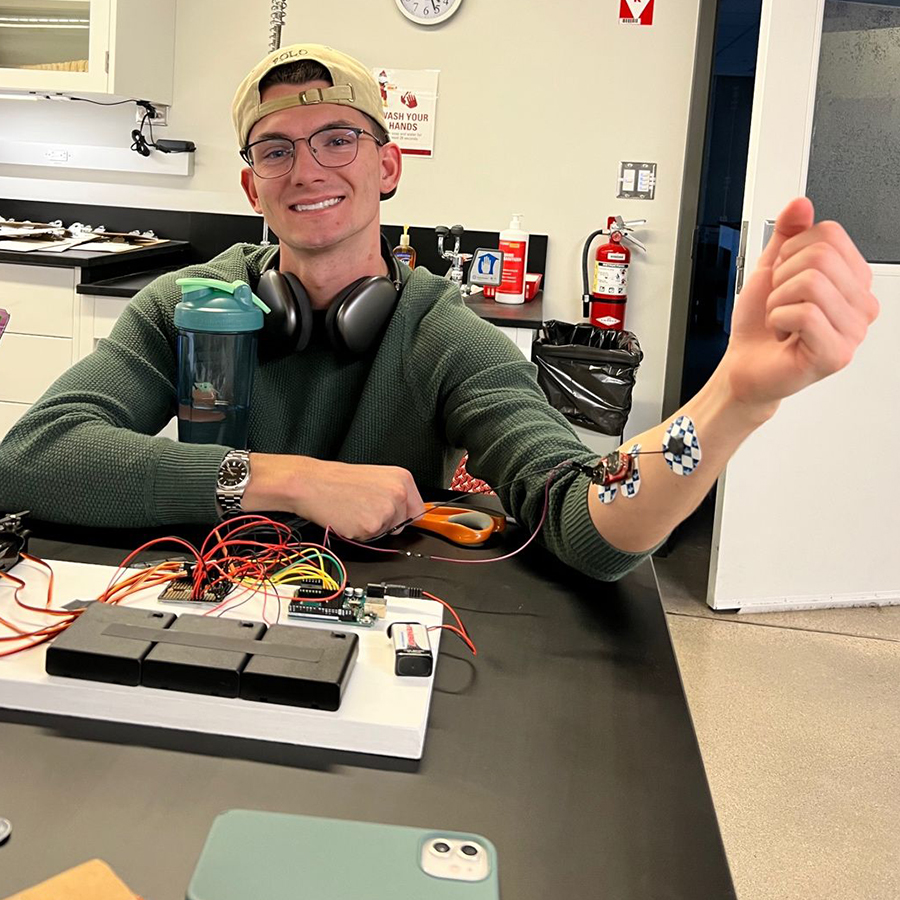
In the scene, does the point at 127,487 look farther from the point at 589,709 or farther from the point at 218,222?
the point at 218,222

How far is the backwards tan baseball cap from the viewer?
56.2 inches

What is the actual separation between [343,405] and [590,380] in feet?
6.04

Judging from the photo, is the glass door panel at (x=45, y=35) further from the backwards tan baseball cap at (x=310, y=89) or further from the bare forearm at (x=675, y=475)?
the bare forearm at (x=675, y=475)

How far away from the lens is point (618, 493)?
3.51 ft

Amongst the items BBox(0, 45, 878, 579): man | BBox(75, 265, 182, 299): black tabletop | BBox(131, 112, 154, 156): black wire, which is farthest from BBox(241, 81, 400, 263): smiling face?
BBox(131, 112, 154, 156): black wire

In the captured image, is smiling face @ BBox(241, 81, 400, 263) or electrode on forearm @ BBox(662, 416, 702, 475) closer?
electrode on forearm @ BBox(662, 416, 702, 475)

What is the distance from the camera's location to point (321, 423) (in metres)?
1.51

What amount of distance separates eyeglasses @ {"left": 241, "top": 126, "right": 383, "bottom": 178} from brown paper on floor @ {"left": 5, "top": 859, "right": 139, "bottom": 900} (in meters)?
1.08

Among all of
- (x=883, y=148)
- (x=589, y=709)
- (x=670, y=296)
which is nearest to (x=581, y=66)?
(x=670, y=296)

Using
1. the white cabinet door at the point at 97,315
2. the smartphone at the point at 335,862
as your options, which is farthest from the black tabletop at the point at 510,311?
the smartphone at the point at 335,862

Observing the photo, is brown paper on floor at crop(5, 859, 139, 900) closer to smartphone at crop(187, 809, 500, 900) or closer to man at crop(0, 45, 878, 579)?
smartphone at crop(187, 809, 500, 900)

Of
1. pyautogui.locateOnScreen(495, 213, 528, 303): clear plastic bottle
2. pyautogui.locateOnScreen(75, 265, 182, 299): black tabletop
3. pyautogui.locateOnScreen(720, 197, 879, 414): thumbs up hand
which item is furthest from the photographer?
pyautogui.locateOnScreen(495, 213, 528, 303): clear plastic bottle

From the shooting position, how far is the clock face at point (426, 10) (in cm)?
354

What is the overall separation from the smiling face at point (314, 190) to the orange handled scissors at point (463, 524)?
17.4 inches
